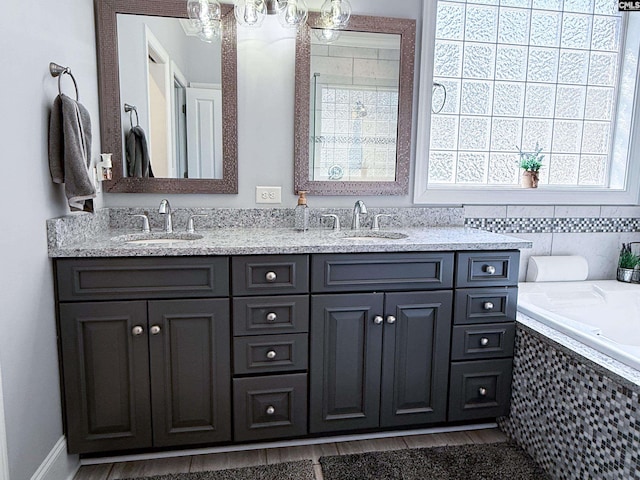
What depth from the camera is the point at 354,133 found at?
2.49 m

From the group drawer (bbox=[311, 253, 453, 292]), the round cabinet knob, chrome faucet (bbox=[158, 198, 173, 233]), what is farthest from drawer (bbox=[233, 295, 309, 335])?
chrome faucet (bbox=[158, 198, 173, 233])

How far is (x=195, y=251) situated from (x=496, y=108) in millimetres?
1978

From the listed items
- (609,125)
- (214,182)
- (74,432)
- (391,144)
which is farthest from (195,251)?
(609,125)

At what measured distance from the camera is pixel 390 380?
2086mm

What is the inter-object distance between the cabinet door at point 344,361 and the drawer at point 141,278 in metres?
Answer: 0.43

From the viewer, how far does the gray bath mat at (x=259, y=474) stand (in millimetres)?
1878

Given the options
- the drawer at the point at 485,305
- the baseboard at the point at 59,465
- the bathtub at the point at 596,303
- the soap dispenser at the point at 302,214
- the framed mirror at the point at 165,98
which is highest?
the framed mirror at the point at 165,98

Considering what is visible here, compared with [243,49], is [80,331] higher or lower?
lower

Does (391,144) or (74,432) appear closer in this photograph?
(74,432)

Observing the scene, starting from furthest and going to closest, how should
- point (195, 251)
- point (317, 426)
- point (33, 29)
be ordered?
point (317, 426), point (195, 251), point (33, 29)

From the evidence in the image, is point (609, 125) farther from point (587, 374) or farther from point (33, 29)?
point (33, 29)

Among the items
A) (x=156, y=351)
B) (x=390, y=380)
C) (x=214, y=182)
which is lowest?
(x=390, y=380)

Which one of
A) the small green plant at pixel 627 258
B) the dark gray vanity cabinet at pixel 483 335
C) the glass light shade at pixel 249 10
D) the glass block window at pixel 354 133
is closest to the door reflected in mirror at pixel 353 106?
the glass block window at pixel 354 133

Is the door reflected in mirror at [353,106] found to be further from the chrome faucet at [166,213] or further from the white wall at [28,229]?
the white wall at [28,229]
